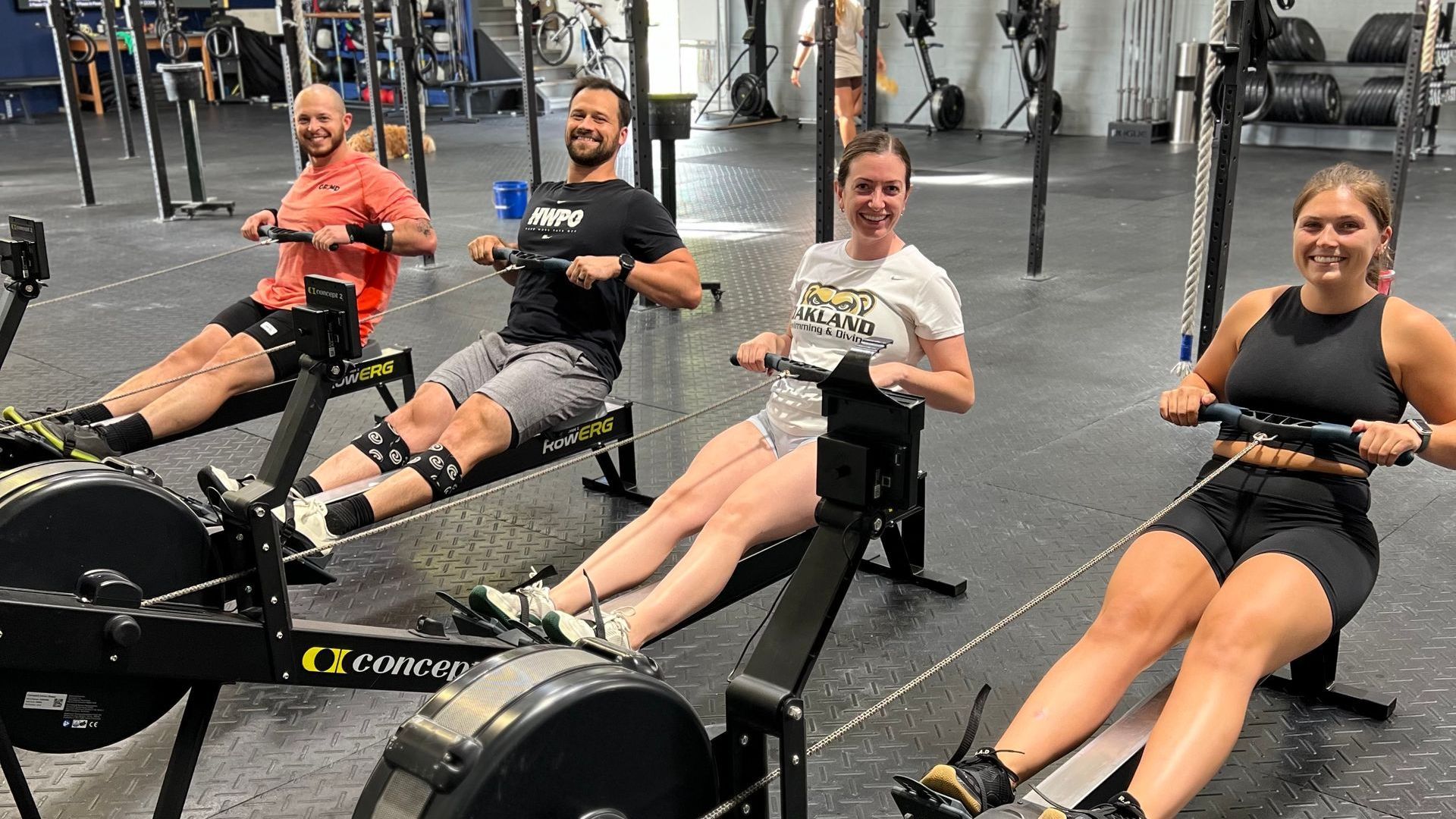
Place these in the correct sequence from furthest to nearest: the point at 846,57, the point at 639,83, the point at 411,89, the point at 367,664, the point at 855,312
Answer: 1. the point at 846,57
2. the point at 411,89
3. the point at 639,83
4. the point at 855,312
5. the point at 367,664

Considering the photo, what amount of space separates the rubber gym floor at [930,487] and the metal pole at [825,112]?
0.63 m

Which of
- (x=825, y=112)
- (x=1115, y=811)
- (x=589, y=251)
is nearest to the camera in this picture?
(x=1115, y=811)

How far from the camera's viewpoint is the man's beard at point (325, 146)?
3.73 m

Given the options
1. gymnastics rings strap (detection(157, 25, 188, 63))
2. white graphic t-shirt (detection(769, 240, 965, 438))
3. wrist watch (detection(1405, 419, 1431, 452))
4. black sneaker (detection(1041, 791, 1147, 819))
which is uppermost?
gymnastics rings strap (detection(157, 25, 188, 63))

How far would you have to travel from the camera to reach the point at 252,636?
1.96 meters

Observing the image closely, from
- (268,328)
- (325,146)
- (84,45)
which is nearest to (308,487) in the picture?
(268,328)

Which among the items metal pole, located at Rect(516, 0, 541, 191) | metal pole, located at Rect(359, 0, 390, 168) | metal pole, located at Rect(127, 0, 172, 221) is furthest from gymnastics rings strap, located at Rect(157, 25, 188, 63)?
metal pole, located at Rect(516, 0, 541, 191)

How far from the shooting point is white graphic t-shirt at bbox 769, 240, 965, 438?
2.54 m

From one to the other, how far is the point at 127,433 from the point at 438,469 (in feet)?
3.25

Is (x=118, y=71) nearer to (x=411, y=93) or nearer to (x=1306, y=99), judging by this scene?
(x=411, y=93)

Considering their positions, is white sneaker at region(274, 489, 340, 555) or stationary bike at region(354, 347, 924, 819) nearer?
stationary bike at region(354, 347, 924, 819)

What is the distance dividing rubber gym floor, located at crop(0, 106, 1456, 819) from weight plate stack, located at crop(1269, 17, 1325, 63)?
2.38 meters

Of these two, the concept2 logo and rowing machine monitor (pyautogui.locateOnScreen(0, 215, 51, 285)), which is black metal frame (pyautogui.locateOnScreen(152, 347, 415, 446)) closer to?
rowing machine monitor (pyautogui.locateOnScreen(0, 215, 51, 285))

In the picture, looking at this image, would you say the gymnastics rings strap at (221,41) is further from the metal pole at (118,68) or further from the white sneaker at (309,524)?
the white sneaker at (309,524)
